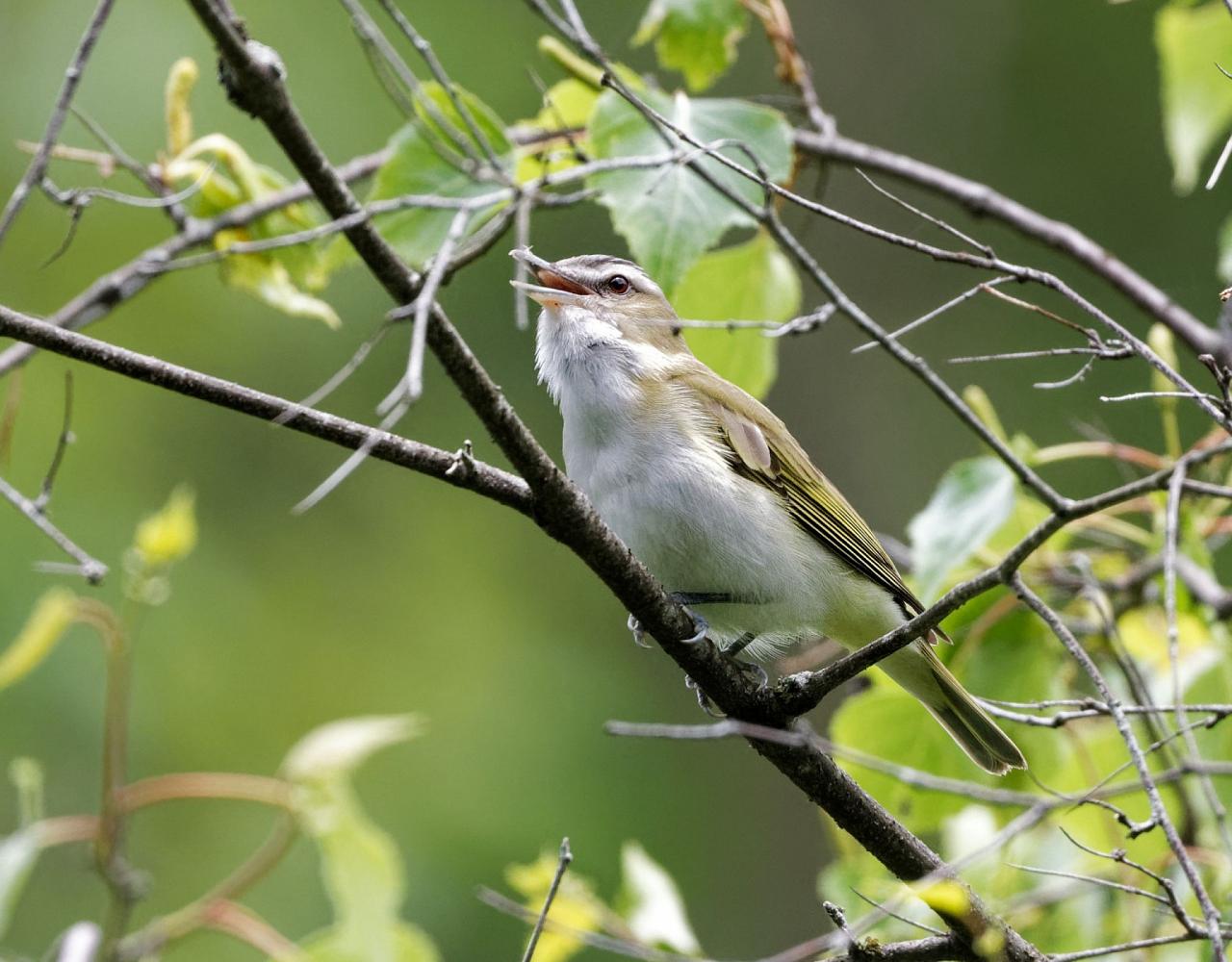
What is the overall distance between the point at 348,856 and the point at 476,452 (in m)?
6.75

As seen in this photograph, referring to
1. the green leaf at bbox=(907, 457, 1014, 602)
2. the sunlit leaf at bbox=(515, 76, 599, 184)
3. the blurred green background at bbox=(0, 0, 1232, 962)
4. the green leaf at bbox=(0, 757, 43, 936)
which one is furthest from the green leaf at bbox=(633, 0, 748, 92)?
the blurred green background at bbox=(0, 0, 1232, 962)

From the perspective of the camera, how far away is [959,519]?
3.49 m

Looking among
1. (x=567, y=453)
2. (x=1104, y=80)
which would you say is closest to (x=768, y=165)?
(x=567, y=453)

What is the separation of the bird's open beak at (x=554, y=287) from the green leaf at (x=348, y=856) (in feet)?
5.22

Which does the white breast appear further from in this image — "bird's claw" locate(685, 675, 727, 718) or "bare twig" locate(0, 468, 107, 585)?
"bare twig" locate(0, 468, 107, 585)

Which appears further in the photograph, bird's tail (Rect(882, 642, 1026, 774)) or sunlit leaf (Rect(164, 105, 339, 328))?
bird's tail (Rect(882, 642, 1026, 774))

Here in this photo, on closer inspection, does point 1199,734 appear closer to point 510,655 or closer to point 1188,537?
point 1188,537

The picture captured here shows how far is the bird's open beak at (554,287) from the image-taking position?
438 cm

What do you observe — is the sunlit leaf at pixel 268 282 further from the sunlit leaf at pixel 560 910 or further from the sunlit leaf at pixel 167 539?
the sunlit leaf at pixel 560 910

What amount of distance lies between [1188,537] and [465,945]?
6434 millimetres

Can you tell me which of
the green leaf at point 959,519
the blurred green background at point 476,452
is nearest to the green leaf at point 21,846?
the green leaf at point 959,519

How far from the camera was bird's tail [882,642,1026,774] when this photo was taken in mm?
4141

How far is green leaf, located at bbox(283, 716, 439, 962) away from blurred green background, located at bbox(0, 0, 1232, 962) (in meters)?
5.83

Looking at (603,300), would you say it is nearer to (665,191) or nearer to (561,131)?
(561,131)
